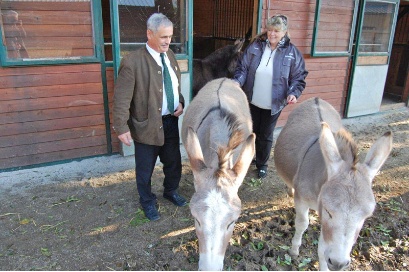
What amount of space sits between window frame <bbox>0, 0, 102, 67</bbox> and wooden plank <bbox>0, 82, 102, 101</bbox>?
32 cm

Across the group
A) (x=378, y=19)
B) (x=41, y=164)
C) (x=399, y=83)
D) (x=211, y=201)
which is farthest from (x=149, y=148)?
(x=399, y=83)

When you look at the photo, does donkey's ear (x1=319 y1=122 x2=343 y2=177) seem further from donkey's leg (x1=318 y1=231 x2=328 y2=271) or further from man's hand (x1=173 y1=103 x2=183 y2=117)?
man's hand (x1=173 y1=103 x2=183 y2=117)

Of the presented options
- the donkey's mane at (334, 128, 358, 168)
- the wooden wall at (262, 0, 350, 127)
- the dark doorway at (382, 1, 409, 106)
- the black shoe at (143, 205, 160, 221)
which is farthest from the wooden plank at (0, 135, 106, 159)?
the dark doorway at (382, 1, 409, 106)

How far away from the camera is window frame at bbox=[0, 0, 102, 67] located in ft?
13.1

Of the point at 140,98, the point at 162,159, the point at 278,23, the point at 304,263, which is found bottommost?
the point at 304,263

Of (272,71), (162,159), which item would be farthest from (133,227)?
(272,71)

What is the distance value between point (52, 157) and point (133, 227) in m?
1.92

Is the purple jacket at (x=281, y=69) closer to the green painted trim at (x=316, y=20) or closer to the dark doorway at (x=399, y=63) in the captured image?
the green painted trim at (x=316, y=20)

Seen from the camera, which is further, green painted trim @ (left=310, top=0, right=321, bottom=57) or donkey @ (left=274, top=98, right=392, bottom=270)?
green painted trim @ (left=310, top=0, right=321, bottom=57)

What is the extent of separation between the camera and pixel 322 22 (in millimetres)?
6219

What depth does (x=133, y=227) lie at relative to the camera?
3541 millimetres

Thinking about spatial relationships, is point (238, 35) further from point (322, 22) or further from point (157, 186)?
point (157, 186)

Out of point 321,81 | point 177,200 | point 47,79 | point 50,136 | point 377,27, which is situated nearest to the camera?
point 177,200

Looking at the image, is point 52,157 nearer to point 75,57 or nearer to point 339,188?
point 75,57
